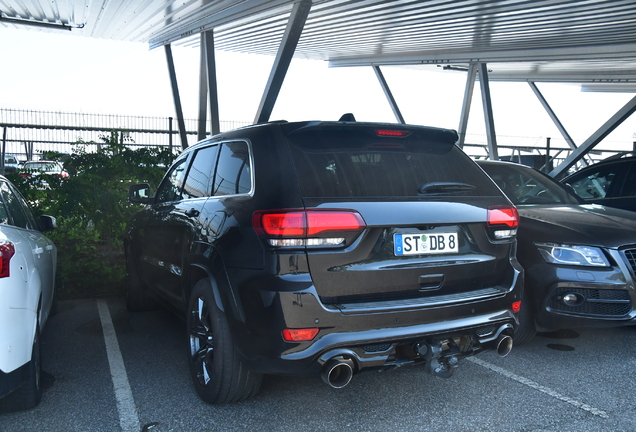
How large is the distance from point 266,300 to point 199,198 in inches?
50.8

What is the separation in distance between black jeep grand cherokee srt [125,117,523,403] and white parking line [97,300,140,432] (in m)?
0.42

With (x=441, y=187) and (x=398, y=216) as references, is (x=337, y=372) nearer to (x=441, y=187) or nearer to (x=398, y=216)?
(x=398, y=216)

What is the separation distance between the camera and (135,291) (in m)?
5.46

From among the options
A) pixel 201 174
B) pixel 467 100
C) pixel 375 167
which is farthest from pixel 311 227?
pixel 467 100

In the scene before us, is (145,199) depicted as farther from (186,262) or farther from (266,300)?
(266,300)

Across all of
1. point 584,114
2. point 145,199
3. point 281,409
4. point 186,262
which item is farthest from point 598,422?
point 584,114

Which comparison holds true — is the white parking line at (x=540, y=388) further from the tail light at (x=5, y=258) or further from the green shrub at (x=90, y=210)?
the green shrub at (x=90, y=210)

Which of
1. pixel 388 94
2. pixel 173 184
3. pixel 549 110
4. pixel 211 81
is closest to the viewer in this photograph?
pixel 173 184

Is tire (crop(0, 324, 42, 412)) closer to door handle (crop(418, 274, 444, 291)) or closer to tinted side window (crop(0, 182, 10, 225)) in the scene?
tinted side window (crop(0, 182, 10, 225))

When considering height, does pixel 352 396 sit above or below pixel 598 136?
below

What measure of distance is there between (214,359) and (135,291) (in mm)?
2669

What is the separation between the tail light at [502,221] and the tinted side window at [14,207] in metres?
3.20

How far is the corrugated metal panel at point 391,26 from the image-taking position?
12.6m

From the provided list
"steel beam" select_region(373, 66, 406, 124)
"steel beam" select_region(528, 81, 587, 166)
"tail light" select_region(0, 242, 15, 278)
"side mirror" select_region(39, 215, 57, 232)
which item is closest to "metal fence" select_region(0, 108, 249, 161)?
"side mirror" select_region(39, 215, 57, 232)
